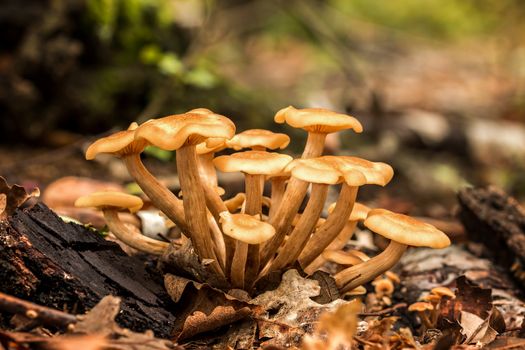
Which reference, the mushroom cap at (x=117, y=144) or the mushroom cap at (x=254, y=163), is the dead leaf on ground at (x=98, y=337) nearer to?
the mushroom cap at (x=117, y=144)

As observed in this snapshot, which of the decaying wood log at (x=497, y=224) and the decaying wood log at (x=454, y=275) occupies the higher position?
the decaying wood log at (x=497, y=224)

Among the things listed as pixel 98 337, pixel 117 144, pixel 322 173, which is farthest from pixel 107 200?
pixel 322 173

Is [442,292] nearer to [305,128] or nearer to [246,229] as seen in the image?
[305,128]

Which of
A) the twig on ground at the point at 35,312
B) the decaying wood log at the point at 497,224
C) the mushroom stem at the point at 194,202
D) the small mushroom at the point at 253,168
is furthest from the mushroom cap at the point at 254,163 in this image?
the decaying wood log at the point at 497,224

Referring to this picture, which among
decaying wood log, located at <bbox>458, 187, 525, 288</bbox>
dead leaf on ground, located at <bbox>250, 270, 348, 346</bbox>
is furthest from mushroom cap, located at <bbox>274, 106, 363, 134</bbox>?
decaying wood log, located at <bbox>458, 187, 525, 288</bbox>

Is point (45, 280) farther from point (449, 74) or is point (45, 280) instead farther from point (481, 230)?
point (449, 74)
